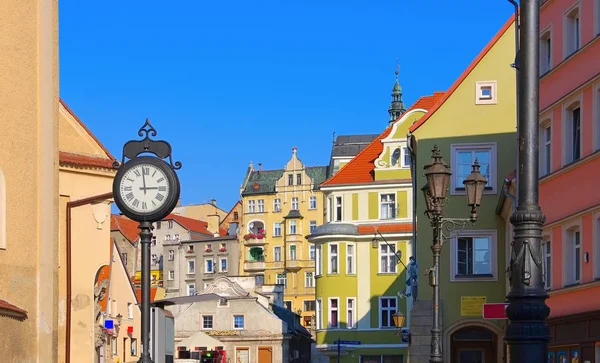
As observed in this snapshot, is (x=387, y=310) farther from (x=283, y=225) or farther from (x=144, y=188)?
(x=283, y=225)

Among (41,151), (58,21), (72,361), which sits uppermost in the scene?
(58,21)

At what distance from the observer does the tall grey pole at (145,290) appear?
10176 millimetres

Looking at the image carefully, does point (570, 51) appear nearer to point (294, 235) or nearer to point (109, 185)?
point (109, 185)

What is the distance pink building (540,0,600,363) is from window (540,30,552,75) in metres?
0.02

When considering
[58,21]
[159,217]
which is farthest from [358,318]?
[159,217]

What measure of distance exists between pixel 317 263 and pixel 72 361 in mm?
36238

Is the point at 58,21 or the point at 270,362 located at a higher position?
the point at 58,21

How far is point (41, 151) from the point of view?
1518cm

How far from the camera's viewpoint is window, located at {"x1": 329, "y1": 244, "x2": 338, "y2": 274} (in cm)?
5703

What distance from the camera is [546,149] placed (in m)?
26.6

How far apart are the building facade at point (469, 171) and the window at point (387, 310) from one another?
19.9m

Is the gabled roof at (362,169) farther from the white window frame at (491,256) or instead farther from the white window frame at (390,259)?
the white window frame at (491,256)

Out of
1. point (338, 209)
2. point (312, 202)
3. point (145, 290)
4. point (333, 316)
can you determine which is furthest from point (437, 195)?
point (312, 202)

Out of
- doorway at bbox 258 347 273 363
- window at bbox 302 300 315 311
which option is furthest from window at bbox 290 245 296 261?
doorway at bbox 258 347 273 363
